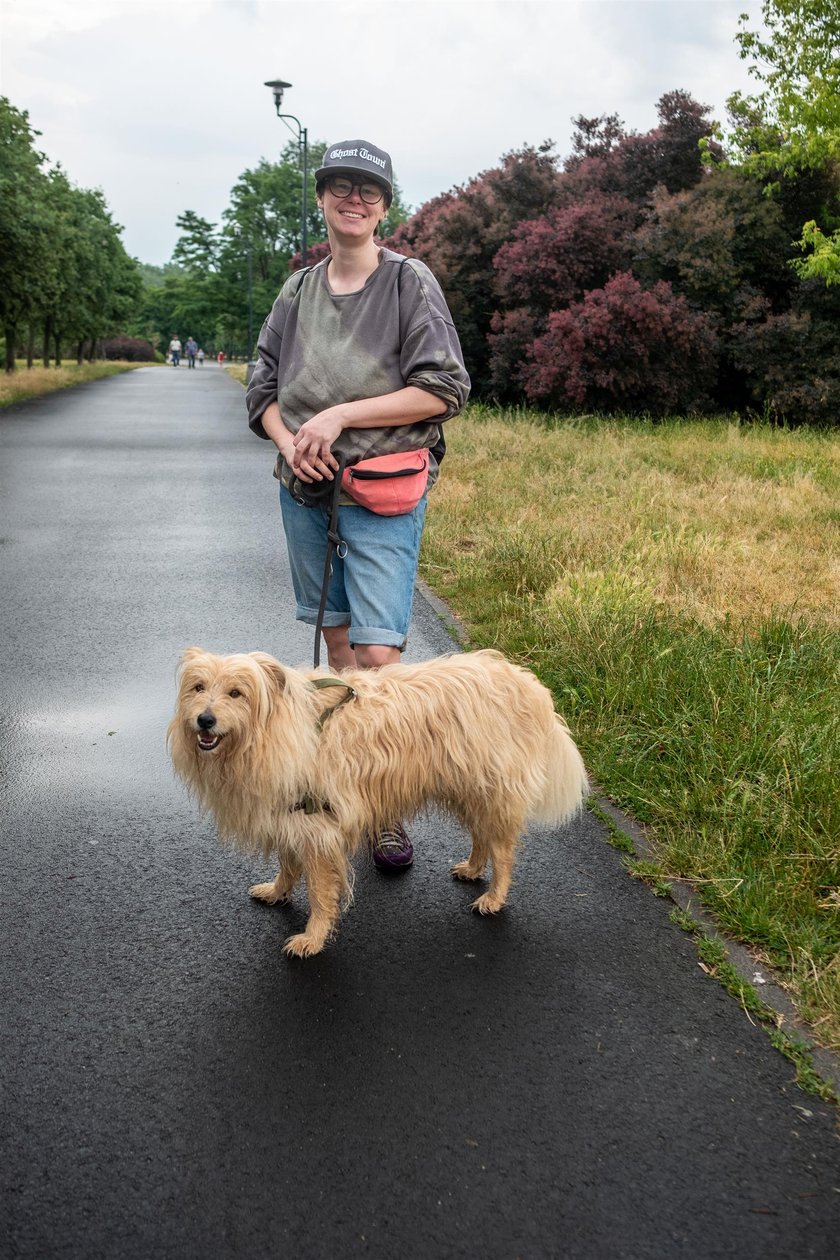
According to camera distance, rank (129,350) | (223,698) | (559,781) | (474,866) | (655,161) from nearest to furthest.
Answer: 1. (223,698)
2. (559,781)
3. (474,866)
4. (655,161)
5. (129,350)

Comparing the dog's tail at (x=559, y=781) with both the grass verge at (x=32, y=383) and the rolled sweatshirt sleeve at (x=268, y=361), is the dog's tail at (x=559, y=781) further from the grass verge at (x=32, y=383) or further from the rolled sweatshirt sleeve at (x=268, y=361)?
the grass verge at (x=32, y=383)

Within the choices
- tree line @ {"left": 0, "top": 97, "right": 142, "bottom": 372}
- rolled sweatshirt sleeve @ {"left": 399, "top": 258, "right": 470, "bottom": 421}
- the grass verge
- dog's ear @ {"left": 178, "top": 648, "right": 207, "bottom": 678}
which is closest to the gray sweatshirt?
rolled sweatshirt sleeve @ {"left": 399, "top": 258, "right": 470, "bottom": 421}

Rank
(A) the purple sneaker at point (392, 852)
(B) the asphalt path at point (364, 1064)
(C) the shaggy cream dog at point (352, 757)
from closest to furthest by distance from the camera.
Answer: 1. (B) the asphalt path at point (364, 1064)
2. (C) the shaggy cream dog at point (352, 757)
3. (A) the purple sneaker at point (392, 852)

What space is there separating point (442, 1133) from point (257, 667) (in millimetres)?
1378

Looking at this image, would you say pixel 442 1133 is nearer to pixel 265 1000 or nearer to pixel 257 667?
pixel 265 1000

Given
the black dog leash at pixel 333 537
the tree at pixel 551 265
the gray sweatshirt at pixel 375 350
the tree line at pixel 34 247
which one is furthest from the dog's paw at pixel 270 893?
the tree line at pixel 34 247

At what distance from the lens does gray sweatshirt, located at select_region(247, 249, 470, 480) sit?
366 cm

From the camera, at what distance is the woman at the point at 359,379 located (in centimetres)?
361

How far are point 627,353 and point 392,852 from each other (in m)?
15.7

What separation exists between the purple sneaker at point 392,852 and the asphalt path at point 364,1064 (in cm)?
7

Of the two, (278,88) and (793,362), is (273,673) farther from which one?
(278,88)

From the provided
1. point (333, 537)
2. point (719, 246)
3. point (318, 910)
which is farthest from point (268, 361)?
point (719, 246)

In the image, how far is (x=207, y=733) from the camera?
10.1ft

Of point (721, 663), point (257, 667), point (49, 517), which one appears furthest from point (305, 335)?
point (49, 517)
